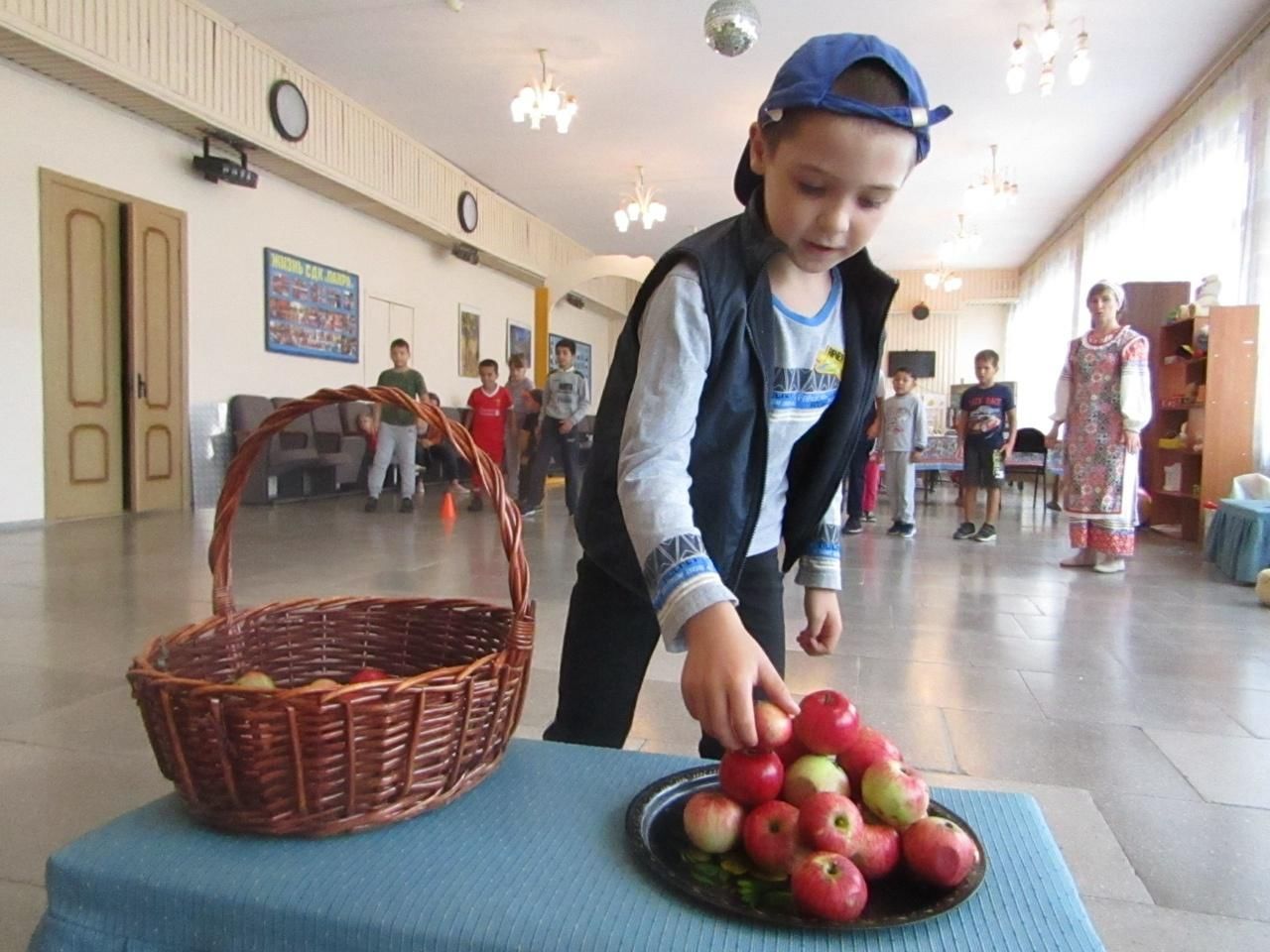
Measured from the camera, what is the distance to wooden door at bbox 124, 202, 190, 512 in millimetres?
6184

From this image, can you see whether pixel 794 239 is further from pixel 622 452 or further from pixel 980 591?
pixel 980 591

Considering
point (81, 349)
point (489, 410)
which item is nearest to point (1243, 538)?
point (489, 410)

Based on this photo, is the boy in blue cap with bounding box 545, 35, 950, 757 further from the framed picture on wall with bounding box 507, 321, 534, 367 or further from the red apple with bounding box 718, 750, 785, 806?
the framed picture on wall with bounding box 507, 321, 534, 367

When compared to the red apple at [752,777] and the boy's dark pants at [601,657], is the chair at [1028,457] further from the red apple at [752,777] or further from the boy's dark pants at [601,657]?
the red apple at [752,777]

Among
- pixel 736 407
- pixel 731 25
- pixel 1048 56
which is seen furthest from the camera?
pixel 1048 56

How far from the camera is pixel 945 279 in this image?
1443 cm

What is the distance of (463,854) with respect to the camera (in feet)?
2.13

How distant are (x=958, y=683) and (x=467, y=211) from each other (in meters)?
8.67

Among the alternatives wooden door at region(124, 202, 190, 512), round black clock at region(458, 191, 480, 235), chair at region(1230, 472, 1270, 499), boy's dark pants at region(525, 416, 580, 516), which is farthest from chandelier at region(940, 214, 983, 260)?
wooden door at region(124, 202, 190, 512)

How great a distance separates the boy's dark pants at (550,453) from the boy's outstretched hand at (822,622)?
208 inches

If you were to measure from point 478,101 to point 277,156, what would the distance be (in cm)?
179

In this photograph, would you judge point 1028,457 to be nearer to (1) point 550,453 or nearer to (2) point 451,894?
(1) point 550,453

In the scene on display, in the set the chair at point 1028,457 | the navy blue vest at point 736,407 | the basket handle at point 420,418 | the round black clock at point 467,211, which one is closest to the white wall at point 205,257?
the round black clock at point 467,211

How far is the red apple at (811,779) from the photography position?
2.30 ft
